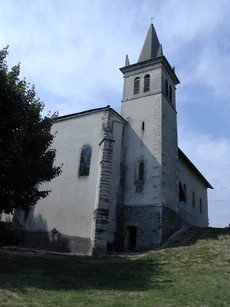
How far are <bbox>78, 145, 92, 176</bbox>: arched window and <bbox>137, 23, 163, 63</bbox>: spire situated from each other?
31.2 feet

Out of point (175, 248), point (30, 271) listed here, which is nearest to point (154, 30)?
point (175, 248)

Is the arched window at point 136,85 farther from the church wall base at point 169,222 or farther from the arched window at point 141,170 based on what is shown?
the church wall base at point 169,222

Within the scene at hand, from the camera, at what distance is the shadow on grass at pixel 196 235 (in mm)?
15502

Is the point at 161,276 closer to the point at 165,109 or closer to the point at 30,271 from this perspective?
the point at 30,271

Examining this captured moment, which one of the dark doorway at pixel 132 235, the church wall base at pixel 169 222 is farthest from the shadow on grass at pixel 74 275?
the dark doorway at pixel 132 235

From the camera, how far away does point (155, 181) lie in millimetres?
17594

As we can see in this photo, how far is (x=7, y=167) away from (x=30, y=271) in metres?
3.65

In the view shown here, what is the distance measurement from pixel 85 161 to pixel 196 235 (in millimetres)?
8427

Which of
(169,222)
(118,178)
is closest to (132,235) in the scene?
(169,222)

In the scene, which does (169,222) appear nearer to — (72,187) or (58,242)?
(72,187)

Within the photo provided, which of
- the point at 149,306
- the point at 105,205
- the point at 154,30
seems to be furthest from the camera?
the point at 154,30

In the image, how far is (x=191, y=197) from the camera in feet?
83.5

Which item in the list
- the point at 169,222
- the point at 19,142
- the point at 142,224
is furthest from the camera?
the point at 169,222

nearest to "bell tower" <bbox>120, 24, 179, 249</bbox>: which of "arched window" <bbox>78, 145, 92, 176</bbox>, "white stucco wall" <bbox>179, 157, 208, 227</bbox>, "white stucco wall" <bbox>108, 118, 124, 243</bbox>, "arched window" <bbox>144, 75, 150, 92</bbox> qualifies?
"arched window" <bbox>144, 75, 150, 92</bbox>
